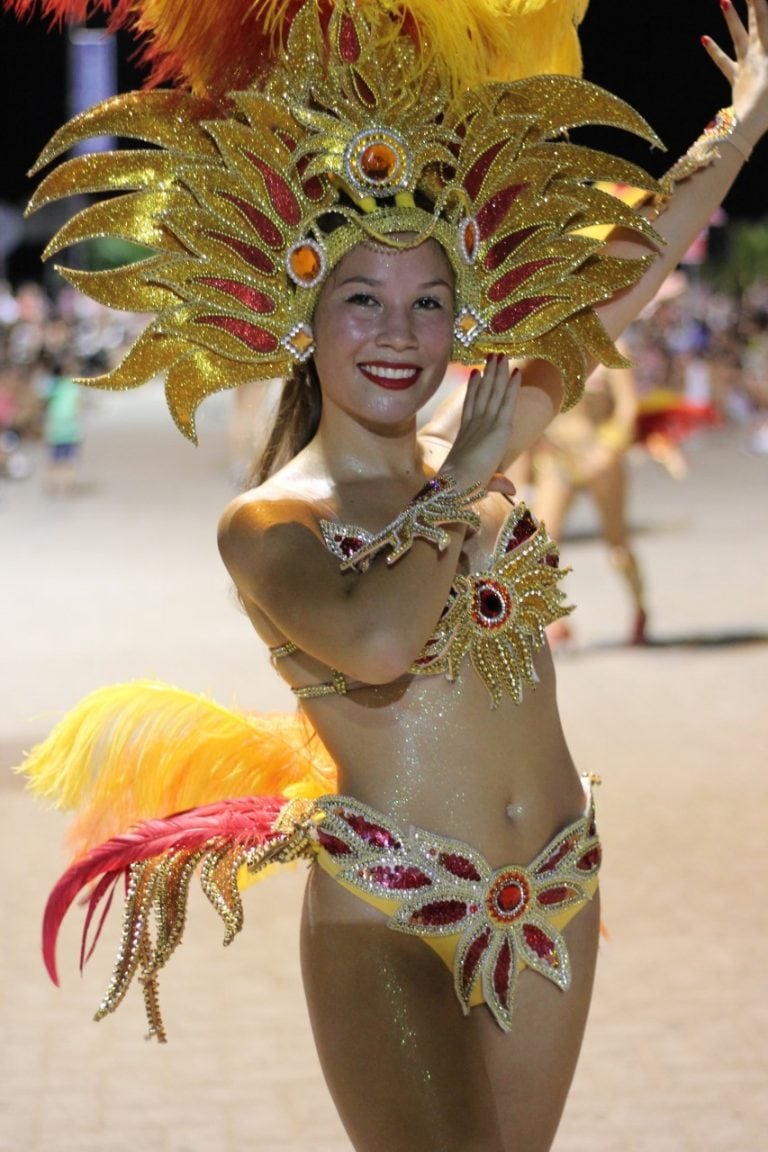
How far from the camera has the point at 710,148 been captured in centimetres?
323

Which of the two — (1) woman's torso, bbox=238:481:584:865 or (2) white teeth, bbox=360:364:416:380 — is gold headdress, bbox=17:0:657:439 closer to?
(2) white teeth, bbox=360:364:416:380

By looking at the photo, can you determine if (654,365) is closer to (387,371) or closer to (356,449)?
(356,449)

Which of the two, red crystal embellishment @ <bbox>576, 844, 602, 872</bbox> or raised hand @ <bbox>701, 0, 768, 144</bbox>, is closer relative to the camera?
red crystal embellishment @ <bbox>576, 844, 602, 872</bbox>

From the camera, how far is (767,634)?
9.88 metres

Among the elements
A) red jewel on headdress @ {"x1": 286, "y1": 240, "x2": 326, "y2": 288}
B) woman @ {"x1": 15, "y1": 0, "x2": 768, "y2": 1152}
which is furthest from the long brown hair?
red jewel on headdress @ {"x1": 286, "y1": 240, "x2": 326, "y2": 288}

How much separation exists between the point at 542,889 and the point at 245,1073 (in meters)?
2.04

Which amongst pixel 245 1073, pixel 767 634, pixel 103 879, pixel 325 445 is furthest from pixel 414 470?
pixel 767 634

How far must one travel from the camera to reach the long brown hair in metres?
2.92

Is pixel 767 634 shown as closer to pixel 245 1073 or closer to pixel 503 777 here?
pixel 245 1073

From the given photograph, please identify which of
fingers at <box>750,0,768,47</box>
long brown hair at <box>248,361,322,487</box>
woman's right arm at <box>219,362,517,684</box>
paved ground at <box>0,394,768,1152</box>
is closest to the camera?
woman's right arm at <box>219,362,517,684</box>

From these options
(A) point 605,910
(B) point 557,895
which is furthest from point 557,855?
(A) point 605,910

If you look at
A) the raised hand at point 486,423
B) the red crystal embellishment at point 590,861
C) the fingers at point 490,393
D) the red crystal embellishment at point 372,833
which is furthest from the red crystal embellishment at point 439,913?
the fingers at point 490,393

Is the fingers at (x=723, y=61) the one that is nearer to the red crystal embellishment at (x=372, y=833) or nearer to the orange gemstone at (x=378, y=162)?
the orange gemstone at (x=378, y=162)

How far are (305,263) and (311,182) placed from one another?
0.13 m
